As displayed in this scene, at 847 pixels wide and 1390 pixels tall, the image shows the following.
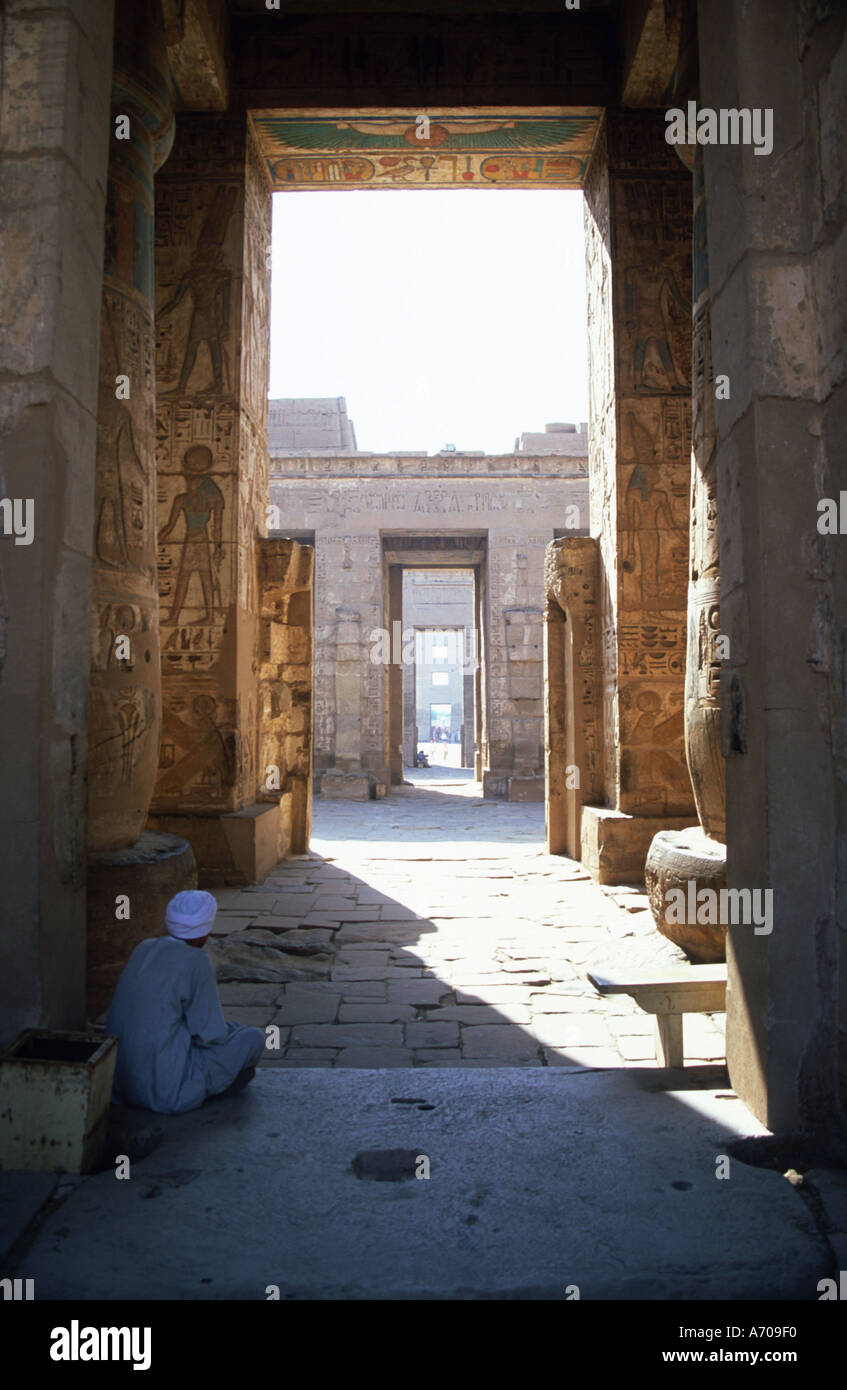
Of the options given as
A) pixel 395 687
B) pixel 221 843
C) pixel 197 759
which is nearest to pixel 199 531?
pixel 197 759

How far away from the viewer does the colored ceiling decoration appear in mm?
7004

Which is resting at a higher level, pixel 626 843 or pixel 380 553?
pixel 380 553

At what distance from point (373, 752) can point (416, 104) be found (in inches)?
386

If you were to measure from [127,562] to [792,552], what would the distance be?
284cm

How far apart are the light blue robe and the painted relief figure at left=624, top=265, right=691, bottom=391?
18.4ft

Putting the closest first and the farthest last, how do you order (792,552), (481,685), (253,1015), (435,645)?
(792,552)
(253,1015)
(481,685)
(435,645)

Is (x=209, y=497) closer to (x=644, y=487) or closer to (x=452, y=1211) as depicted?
(x=644, y=487)

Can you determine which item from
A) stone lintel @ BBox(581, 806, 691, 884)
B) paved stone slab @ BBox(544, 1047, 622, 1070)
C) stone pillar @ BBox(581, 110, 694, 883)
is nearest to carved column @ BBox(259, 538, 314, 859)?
stone pillar @ BBox(581, 110, 694, 883)

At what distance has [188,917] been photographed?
2.71 metres

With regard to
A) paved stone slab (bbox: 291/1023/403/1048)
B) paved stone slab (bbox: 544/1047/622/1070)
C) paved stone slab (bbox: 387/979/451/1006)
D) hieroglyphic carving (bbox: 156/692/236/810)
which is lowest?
paved stone slab (bbox: 387/979/451/1006)

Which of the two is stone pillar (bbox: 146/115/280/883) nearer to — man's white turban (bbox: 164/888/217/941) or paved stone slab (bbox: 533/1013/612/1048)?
paved stone slab (bbox: 533/1013/612/1048)
